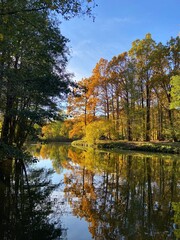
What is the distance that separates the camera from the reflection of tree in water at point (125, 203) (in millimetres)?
4664

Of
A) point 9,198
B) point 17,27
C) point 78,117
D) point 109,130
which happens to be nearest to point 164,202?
point 9,198

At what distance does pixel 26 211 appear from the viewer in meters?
5.56

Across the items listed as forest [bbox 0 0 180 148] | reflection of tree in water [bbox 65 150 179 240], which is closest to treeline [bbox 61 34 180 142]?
forest [bbox 0 0 180 148]

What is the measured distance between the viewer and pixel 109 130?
32844mm

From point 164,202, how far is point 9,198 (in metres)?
4.33

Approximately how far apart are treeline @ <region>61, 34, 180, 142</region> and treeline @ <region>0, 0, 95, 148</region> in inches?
611

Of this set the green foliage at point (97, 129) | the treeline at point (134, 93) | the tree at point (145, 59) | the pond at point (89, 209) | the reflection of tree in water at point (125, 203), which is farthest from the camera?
the green foliage at point (97, 129)

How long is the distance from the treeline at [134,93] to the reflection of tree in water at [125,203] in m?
15.1

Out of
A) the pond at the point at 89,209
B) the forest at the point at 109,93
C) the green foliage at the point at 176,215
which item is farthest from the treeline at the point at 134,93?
the green foliage at the point at 176,215

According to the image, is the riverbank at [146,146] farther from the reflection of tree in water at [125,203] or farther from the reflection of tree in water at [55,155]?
the reflection of tree in water at [125,203]

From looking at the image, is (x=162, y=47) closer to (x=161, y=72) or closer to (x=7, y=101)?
(x=161, y=72)

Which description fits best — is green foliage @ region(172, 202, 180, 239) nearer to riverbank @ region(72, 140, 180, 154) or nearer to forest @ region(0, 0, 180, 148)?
forest @ region(0, 0, 180, 148)

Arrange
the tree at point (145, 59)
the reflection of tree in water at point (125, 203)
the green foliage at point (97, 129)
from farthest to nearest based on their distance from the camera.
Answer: the green foliage at point (97, 129) → the tree at point (145, 59) → the reflection of tree in water at point (125, 203)

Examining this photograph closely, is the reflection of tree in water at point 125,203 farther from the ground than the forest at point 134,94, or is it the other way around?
the forest at point 134,94
